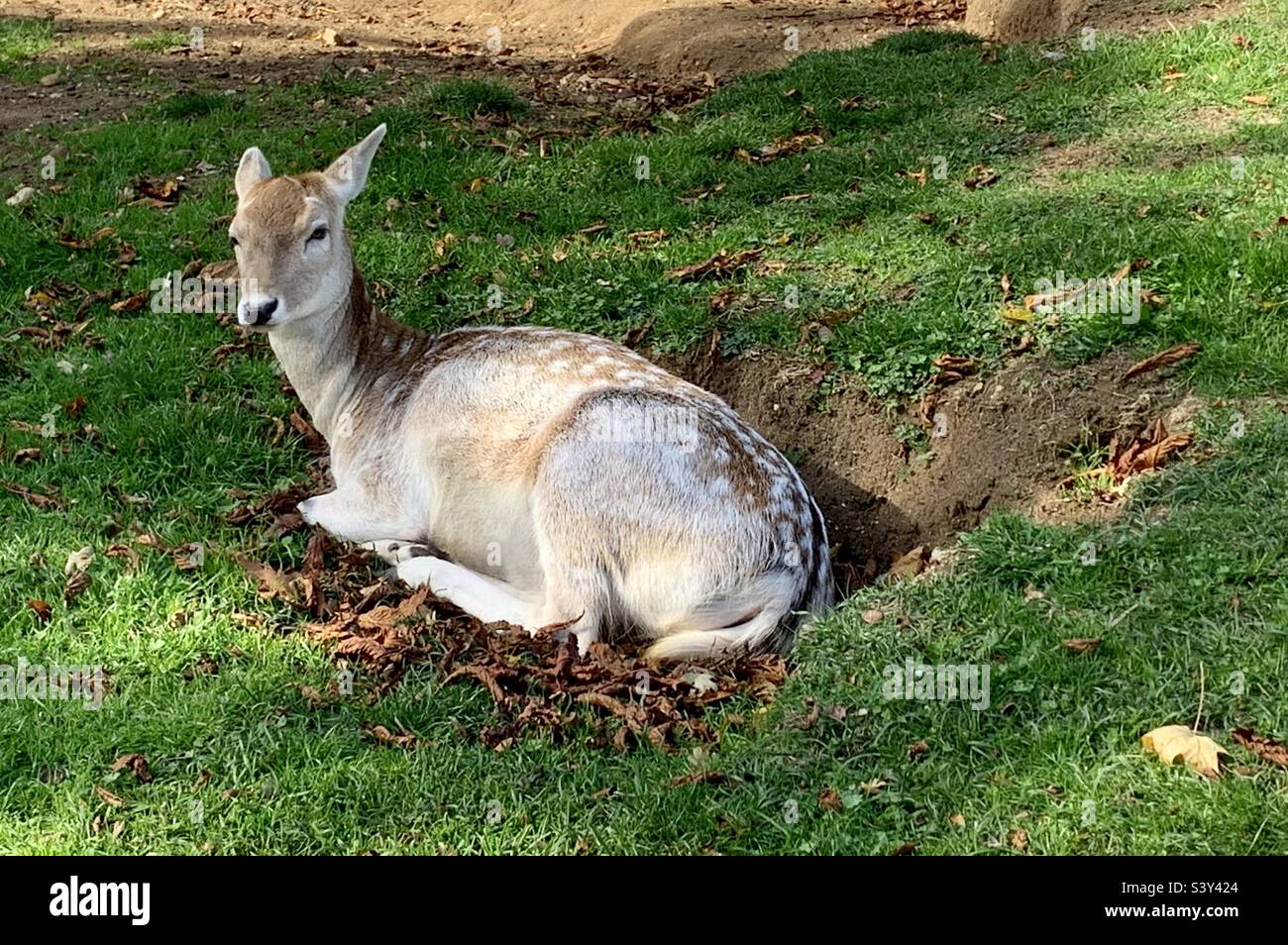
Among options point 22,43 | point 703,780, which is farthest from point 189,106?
point 703,780

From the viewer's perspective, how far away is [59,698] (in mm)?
5484

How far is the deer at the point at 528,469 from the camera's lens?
6070 mm

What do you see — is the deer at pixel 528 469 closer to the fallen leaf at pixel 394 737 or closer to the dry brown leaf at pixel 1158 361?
the fallen leaf at pixel 394 737

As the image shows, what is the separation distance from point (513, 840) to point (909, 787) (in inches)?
51.8

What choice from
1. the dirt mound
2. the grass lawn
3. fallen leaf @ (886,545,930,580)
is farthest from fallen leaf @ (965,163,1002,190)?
fallen leaf @ (886,545,930,580)

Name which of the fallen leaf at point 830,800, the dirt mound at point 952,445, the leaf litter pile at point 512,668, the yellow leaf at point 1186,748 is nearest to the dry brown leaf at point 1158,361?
the dirt mound at point 952,445

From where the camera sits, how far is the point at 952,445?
6.92 metres

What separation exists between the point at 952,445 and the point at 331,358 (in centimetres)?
302

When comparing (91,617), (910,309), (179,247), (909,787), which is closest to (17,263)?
(179,247)

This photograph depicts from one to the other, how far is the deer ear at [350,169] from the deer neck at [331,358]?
0.37 m

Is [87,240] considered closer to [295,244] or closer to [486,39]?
[295,244]

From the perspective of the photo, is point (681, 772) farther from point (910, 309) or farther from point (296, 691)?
point (910, 309)

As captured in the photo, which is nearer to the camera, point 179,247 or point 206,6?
point 179,247

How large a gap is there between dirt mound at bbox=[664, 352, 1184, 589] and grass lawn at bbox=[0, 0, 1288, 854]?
0.52 feet
